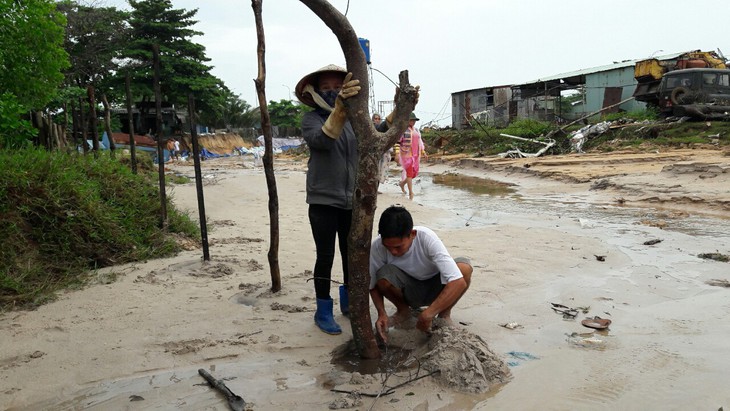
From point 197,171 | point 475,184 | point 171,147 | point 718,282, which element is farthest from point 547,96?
point 197,171

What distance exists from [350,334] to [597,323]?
5.33 feet

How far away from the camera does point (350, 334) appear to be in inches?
138

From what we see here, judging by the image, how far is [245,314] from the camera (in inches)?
152

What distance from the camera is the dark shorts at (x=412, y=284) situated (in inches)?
133

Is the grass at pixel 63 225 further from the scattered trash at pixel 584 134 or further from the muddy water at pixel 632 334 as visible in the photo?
the scattered trash at pixel 584 134

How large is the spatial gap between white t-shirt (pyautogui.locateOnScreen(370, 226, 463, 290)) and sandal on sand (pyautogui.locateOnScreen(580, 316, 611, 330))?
41.4 inches

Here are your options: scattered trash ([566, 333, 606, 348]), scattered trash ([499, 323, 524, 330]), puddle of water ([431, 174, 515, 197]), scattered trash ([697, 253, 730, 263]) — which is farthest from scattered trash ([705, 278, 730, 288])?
puddle of water ([431, 174, 515, 197])

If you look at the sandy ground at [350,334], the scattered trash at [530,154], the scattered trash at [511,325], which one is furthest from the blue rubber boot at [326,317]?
the scattered trash at [530,154]

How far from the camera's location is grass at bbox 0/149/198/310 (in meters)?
4.21

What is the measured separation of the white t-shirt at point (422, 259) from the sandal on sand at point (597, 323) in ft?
3.45

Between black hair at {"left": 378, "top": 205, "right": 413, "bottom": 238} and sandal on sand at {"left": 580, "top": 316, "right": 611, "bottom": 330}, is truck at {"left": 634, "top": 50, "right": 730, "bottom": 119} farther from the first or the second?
black hair at {"left": 378, "top": 205, "right": 413, "bottom": 238}

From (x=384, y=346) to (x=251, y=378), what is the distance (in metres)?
0.80

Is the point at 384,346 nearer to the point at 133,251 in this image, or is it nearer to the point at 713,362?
the point at 713,362

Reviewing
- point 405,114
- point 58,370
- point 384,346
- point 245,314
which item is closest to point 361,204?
point 405,114
